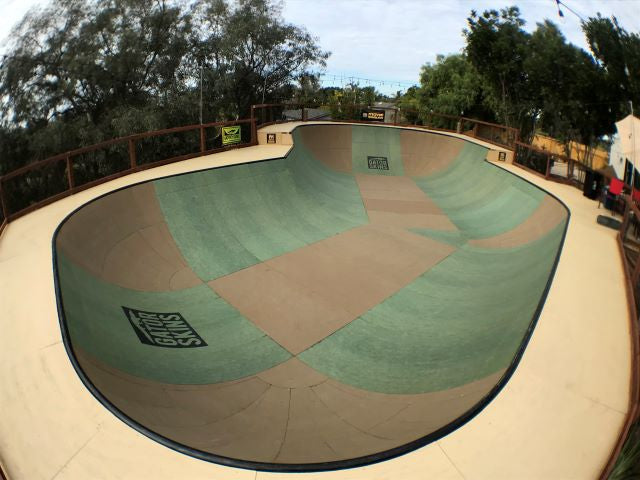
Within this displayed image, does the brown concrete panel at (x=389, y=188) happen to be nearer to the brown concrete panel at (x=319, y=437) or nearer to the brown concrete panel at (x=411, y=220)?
the brown concrete panel at (x=411, y=220)

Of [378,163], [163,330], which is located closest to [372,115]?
[378,163]

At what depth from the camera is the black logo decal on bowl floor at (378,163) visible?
58.9 ft

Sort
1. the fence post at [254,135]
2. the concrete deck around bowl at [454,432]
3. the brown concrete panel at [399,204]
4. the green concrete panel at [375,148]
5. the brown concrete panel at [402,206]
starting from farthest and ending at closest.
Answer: the green concrete panel at [375,148], the fence post at [254,135], the brown concrete panel at [402,206], the brown concrete panel at [399,204], the concrete deck around bowl at [454,432]

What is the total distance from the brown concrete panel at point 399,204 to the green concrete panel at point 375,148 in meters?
0.73

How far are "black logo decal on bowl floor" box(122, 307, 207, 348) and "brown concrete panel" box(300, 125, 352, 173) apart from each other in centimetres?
1164

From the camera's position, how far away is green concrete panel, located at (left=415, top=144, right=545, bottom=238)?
1205cm

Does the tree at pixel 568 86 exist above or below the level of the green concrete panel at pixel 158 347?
above

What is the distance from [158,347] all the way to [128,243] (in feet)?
9.99

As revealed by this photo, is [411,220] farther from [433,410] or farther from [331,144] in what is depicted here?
[433,410]

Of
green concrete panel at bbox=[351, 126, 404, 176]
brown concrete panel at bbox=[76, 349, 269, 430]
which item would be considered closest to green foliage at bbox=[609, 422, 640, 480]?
brown concrete panel at bbox=[76, 349, 269, 430]

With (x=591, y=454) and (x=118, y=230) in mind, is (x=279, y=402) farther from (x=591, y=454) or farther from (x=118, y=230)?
(x=118, y=230)

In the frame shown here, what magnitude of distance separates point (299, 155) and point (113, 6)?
18429 millimetres

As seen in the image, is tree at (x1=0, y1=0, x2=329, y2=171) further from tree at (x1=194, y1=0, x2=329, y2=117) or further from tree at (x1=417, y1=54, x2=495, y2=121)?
tree at (x1=417, y1=54, x2=495, y2=121)

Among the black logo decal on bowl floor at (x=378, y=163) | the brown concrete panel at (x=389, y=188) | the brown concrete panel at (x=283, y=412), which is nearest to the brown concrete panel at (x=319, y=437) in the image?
the brown concrete panel at (x=283, y=412)
